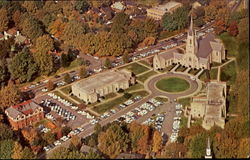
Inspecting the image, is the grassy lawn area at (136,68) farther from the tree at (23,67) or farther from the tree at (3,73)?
the tree at (3,73)

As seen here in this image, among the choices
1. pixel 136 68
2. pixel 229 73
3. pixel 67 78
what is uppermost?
pixel 67 78

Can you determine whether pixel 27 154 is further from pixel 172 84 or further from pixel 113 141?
pixel 172 84

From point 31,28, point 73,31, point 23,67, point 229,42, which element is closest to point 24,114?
point 23,67

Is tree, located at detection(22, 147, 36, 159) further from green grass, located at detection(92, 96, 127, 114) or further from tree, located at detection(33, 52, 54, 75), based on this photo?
tree, located at detection(33, 52, 54, 75)

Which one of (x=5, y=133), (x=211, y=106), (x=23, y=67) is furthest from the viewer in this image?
(x=23, y=67)

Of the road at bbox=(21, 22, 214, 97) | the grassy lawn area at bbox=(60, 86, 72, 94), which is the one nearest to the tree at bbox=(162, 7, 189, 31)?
the road at bbox=(21, 22, 214, 97)

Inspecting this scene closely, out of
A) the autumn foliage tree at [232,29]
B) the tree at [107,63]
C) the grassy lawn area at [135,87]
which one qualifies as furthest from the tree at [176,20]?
the grassy lawn area at [135,87]
